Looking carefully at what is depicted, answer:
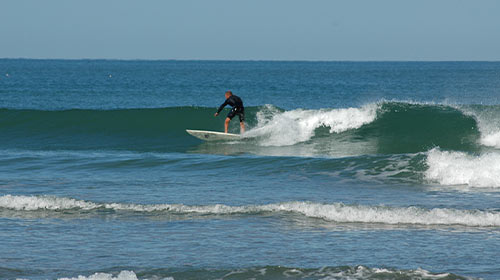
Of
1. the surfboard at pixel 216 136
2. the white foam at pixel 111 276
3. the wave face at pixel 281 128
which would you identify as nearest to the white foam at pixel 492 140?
the wave face at pixel 281 128

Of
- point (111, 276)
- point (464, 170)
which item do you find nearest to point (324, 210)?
point (111, 276)

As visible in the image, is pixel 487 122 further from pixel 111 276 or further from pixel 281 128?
pixel 111 276

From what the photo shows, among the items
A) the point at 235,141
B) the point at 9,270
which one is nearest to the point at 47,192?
the point at 9,270

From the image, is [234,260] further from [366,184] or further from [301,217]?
[366,184]

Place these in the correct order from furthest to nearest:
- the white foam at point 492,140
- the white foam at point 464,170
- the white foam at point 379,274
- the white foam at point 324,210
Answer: the white foam at point 492,140 < the white foam at point 464,170 < the white foam at point 324,210 < the white foam at point 379,274

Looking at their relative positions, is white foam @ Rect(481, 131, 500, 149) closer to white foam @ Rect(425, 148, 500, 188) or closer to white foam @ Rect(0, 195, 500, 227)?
white foam @ Rect(425, 148, 500, 188)

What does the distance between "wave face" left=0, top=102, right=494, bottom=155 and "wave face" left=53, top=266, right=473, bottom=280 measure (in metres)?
11.5

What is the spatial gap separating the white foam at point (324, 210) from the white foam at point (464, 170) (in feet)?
9.23

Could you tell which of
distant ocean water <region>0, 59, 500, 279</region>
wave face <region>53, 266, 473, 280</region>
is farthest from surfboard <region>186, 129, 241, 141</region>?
wave face <region>53, 266, 473, 280</region>

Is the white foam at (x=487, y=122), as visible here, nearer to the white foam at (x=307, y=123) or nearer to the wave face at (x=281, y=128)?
the wave face at (x=281, y=128)

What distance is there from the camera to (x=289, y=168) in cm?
1466

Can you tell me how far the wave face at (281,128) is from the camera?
20625mm

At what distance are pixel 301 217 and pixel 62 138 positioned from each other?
15.7m

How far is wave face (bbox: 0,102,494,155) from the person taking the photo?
812 inches
